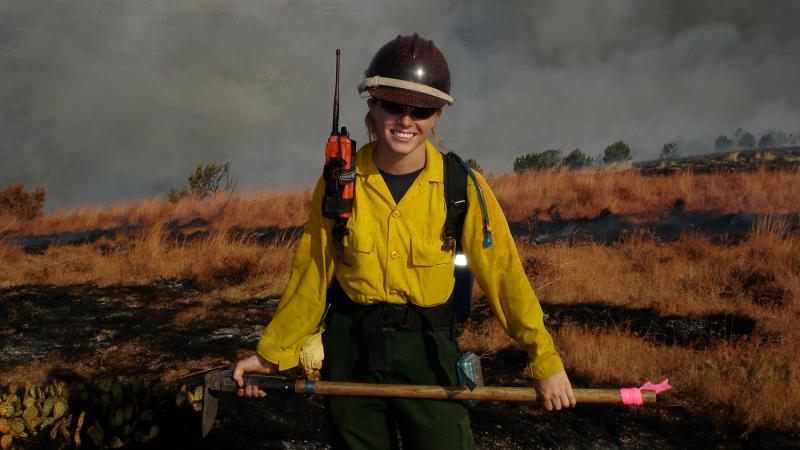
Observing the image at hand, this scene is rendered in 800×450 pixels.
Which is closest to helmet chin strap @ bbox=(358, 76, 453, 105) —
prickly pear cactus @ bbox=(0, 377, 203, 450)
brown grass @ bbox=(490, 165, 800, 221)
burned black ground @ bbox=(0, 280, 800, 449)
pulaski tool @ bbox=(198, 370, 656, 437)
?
pulaski tool @ bbox=(198, 370, 656, 437)

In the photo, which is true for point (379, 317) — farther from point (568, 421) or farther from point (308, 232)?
point (568, 421)

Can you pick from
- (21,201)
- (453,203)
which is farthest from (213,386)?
(21,201)

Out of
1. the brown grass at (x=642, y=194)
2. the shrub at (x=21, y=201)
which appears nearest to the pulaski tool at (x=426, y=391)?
the brown grass at (x=642, y=194)

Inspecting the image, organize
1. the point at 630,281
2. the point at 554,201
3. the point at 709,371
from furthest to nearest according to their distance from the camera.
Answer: the point at 554,201 < the point at 630,281 < the point at 709,371

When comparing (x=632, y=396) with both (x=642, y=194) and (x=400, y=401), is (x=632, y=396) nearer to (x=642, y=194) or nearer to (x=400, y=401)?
(x=400, y=401)

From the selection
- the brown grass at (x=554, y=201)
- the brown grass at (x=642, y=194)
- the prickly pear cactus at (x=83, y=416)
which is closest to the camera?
the prickly pear cactus at (x=83, y=416)

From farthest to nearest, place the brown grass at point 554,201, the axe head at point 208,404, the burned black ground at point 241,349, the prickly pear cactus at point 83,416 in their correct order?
the brown grass at point 554,201
the burned black ground at point 241,349
the prickly pear cactus at point 83,416
the axe head at point 208,404

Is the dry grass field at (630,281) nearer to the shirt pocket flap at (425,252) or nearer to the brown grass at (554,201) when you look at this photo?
the brown grass at (554,201)

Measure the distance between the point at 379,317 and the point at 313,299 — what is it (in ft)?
1.06

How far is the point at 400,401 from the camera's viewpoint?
2348 mm

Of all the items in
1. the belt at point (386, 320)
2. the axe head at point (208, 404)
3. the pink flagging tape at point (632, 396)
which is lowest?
the axe head at point (208, 404)

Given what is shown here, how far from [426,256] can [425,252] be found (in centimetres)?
2

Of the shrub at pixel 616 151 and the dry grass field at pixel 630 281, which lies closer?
the dry grass field at pixel 630 281

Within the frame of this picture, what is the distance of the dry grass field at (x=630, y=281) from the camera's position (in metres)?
5.01
